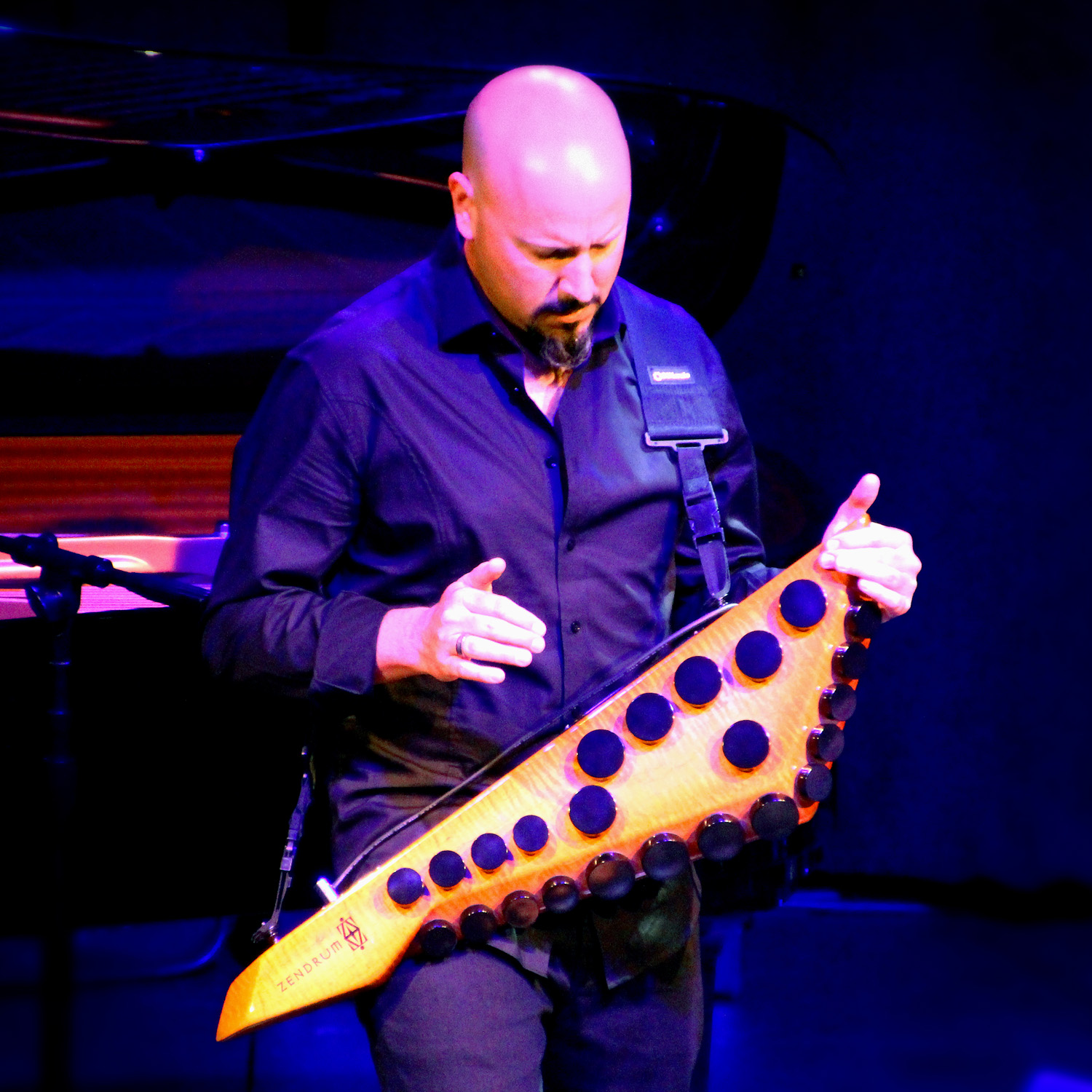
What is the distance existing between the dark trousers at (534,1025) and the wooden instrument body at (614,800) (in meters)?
0.06

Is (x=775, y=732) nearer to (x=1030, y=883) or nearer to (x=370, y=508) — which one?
(x=370, y=508)

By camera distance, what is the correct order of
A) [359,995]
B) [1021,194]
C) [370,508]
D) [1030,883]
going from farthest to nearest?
[1030,883], [1021,194], [370,508], [359,995]

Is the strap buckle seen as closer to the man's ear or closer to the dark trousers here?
the man's ear

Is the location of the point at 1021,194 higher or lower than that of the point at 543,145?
lower

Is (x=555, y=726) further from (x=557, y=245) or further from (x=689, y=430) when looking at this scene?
(x=557, y=245)

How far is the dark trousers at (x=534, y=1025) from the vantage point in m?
1.34

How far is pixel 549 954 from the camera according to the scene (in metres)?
1.42

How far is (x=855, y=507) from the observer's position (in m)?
1.40

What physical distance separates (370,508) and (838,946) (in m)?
2.44

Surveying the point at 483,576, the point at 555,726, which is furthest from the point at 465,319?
the point at 555,726

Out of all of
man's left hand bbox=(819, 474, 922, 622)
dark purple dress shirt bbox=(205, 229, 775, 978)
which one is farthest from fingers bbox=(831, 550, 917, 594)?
dark purple dress shirt bbox=(205, 229, 775, 978)

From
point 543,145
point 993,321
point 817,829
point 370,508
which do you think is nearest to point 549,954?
point 817,829

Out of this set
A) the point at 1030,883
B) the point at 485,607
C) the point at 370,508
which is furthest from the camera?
the point at 1030,883

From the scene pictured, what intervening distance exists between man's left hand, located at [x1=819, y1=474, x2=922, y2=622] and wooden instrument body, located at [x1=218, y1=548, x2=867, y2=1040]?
0.08 feet
